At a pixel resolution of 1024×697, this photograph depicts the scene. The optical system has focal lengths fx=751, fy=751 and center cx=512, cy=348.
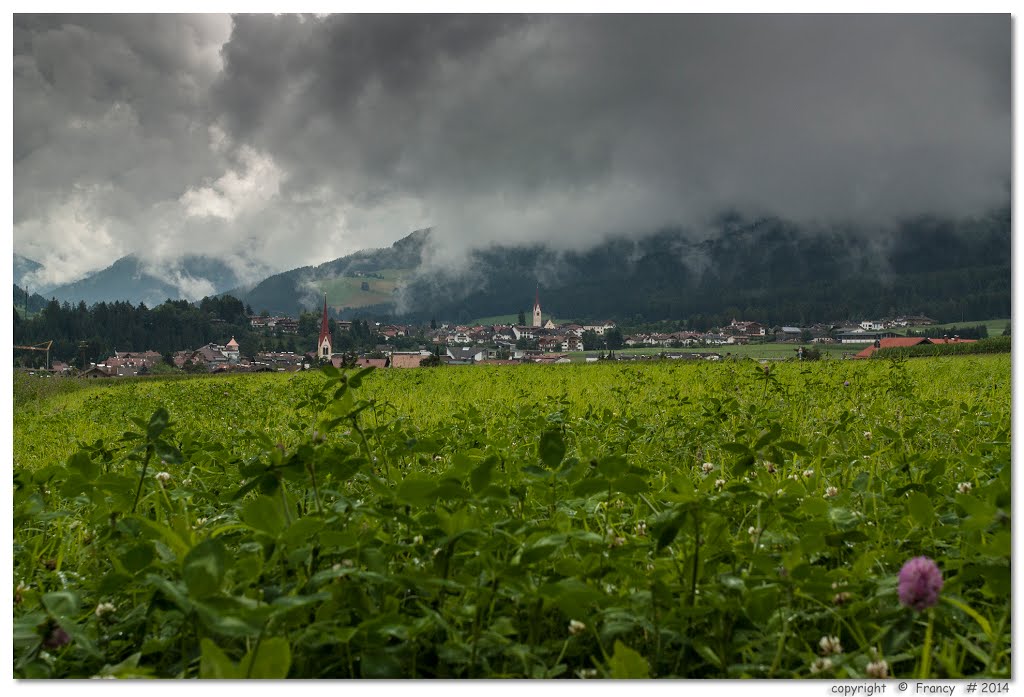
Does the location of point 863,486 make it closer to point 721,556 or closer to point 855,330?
point 721,556

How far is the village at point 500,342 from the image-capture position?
4.80 meters

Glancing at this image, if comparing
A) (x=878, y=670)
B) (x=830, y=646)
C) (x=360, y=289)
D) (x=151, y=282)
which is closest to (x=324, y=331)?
(x=360, y=289)

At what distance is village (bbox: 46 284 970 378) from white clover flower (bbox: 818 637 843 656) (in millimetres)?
3325

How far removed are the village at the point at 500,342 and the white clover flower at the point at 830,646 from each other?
3325mm

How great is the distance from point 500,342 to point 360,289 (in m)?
1.00

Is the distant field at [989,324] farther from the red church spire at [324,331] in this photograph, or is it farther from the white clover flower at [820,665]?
the red church spire at [324,331]

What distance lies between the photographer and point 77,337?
4.36 metres

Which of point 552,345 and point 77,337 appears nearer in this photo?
point 77,337

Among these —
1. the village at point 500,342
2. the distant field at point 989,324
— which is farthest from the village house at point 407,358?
the distant field at point 989,324

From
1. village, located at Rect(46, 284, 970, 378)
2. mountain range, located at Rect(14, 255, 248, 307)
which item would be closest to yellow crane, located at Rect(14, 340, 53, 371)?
mountain range, located at Rect(14, 255, 248, 307)

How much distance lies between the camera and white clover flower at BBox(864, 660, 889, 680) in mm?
1427

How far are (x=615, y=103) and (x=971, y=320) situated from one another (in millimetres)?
2355

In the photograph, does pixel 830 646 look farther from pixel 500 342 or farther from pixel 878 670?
pixel 500 342
